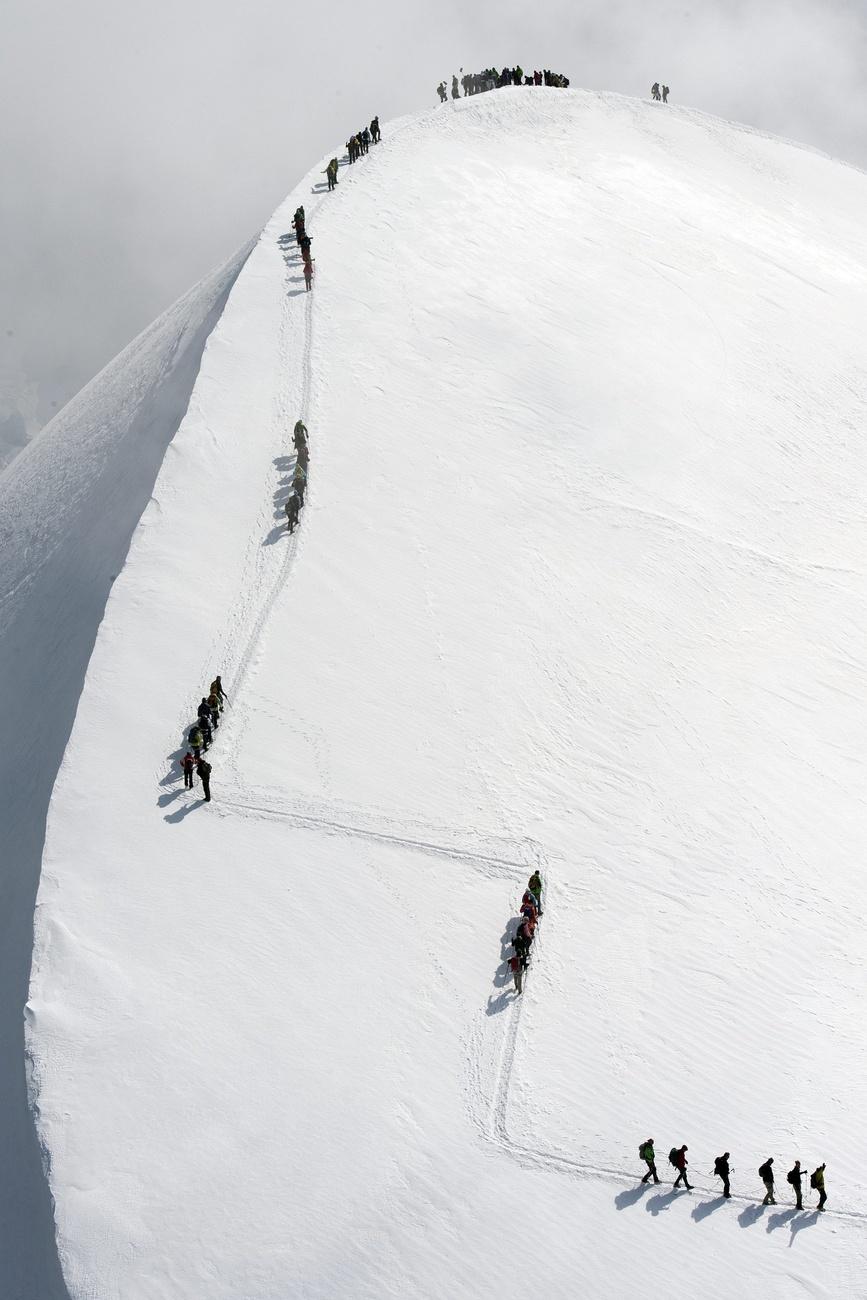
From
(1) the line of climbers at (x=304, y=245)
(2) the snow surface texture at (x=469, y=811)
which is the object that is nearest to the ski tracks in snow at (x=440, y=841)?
(2) the snow surface texture at (x=469, y=811)

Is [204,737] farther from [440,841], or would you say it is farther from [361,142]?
[361,142]

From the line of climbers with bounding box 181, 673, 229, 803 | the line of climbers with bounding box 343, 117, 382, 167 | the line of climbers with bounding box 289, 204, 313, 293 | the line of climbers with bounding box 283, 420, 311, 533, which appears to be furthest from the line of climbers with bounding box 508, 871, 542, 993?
the line of climbers with bounding box 343, 117, 382, 167

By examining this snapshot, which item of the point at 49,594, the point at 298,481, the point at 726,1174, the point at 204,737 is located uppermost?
the point at 298,481

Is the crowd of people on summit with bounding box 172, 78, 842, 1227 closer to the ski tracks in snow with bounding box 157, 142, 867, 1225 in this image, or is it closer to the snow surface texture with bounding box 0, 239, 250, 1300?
the ski tracks in snow with bounding box 157, 142, 867, 1225

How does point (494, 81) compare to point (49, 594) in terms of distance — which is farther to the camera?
point (494, 81)

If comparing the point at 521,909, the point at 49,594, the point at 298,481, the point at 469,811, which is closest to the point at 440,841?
the point at 469,811

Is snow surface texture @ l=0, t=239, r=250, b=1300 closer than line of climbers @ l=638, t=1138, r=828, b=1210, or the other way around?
line of climbers @ l=638, t=1138, r=828, b=1210

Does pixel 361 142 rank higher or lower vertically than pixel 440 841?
higher
